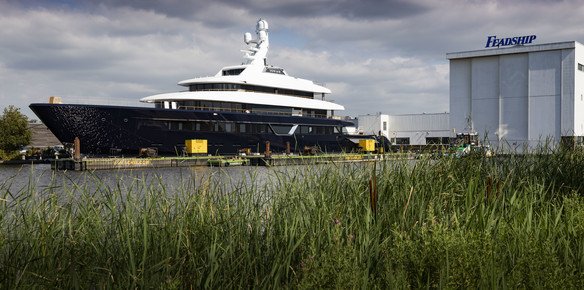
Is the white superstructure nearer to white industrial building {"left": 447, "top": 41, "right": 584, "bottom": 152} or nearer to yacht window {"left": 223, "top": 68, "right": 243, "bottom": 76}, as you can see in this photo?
yacht window {"left": 223, "top": 68, "right": 243, "bottom": 76}

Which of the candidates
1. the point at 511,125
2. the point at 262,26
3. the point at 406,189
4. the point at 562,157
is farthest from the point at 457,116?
the point at 406,189

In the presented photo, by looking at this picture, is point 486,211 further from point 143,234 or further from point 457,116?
point 457,116

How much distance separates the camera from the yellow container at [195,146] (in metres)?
29.8

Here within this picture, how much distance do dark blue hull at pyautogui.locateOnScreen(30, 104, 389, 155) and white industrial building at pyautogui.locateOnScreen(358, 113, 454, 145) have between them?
30376mm

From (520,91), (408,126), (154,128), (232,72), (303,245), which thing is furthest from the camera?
(408,126)

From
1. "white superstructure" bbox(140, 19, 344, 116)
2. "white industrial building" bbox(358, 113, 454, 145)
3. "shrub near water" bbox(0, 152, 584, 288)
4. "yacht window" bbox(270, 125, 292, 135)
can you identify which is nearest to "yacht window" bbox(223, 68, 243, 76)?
"white superstructure" bbox(140, 19, 344, 116)

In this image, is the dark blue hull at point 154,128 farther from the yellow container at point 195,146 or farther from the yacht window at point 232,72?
the yacht window at point 232,72

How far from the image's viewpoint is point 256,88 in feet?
118

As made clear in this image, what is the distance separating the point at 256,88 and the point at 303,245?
3223 centimetres

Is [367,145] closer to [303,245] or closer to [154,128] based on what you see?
[154,128]

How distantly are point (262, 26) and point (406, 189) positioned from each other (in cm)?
3632

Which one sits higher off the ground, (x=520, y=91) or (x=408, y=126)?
(x=520, y=91)

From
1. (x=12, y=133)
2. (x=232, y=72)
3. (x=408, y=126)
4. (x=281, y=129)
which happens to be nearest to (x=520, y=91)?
(x=408, y=126)

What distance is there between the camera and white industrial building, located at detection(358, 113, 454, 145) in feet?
201
